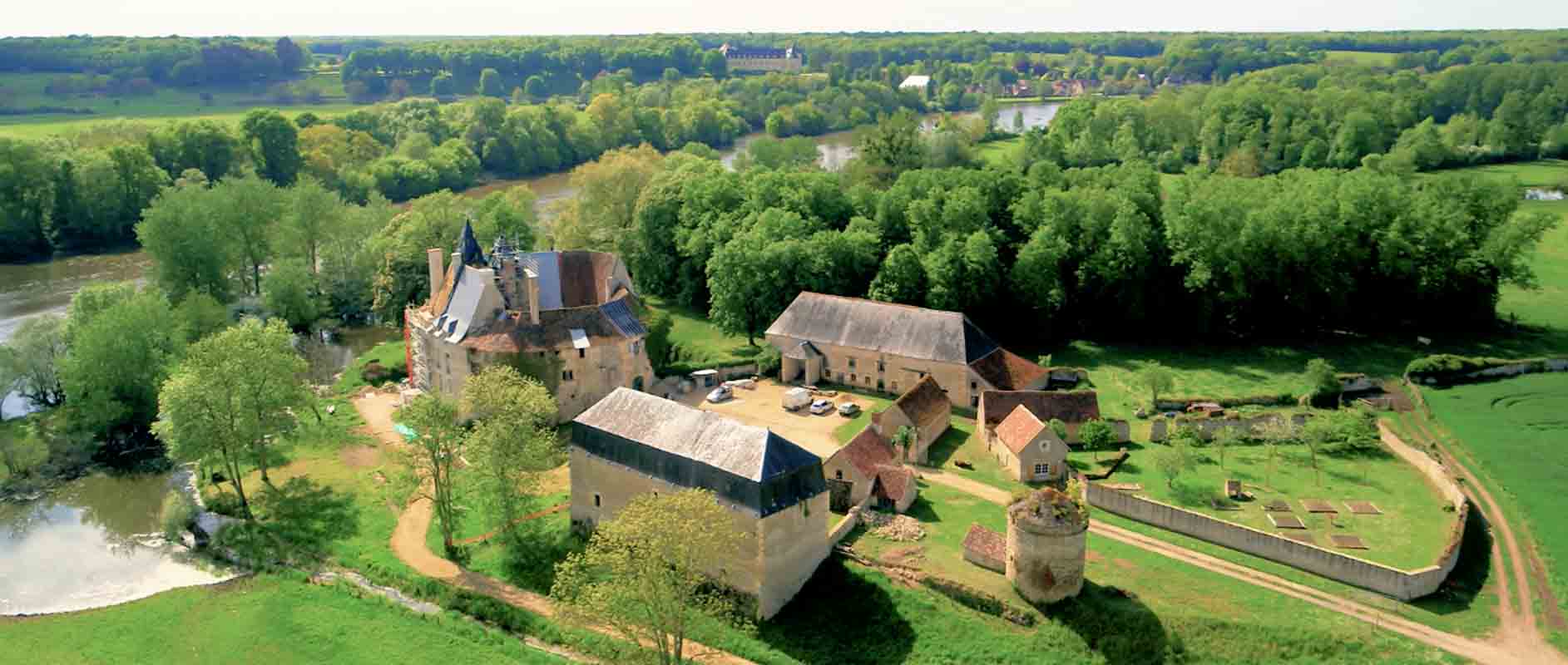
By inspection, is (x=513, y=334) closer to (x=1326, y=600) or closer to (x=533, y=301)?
(x=533, y=301)

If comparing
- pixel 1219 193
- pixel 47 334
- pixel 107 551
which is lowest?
pixel 107 551

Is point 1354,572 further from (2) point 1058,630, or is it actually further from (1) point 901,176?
(1) point 901,176

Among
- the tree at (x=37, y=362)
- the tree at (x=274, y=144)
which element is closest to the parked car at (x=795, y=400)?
the tree at (x=37, y=362)

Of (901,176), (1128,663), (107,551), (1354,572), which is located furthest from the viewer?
(901,176)

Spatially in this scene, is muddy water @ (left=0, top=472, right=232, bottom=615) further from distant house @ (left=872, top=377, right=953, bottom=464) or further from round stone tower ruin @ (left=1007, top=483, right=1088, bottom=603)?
round stone tower ruin @ (left=1007, top=483, right=1088, bottom=603)

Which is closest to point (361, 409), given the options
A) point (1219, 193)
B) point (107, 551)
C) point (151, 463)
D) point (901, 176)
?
point (151, 463)

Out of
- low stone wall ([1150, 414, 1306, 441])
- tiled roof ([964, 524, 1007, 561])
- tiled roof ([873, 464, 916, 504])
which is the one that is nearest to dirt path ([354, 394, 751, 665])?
tiled roof ([964, 524, 1007, 561])
